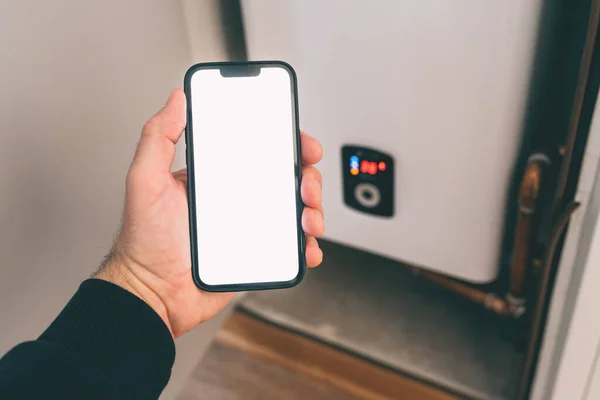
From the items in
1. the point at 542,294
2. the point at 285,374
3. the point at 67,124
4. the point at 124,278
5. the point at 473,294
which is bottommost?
the point at 285,374

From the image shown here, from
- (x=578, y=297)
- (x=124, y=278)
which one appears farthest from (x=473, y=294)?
(x=124, y=278)

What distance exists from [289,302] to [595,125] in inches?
25.1

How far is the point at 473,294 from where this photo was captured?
90cm

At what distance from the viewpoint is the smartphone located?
21.5 inches

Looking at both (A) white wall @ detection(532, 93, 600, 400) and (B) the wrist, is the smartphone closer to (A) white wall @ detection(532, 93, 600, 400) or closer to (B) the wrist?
(B) the wrist

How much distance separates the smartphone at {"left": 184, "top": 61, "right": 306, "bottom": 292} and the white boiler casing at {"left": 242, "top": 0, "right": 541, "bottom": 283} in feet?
0.48

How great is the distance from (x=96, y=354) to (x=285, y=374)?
1.69ft

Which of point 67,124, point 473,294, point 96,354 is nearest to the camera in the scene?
point 96,354

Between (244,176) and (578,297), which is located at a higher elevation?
(244,176)

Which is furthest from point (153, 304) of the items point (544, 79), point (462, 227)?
point (544, 79)

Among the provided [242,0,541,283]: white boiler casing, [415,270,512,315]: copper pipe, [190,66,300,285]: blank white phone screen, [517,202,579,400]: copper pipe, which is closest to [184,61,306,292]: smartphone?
[190,66,300,285]: blank white phone screen

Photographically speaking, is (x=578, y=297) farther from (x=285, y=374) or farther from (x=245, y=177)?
(x=285, y=374)

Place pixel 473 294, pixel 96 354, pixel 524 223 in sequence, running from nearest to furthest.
Answer: pixel 96 354
pixel 524 223
pixel 473 294

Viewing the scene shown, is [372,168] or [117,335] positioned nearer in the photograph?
[117,335]
